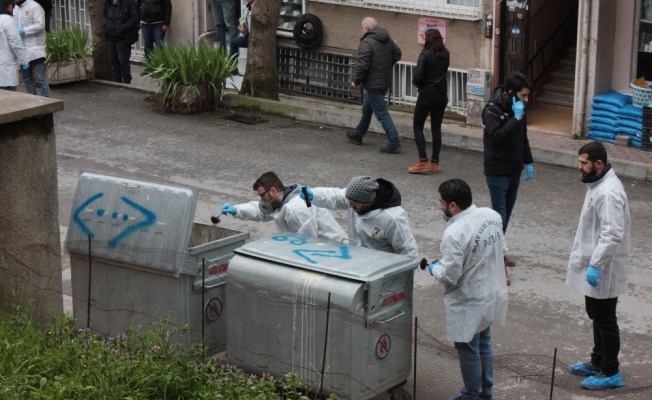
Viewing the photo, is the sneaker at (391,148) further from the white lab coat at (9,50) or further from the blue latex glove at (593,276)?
the blue latex glove at (593,276)

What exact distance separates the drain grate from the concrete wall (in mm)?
7383

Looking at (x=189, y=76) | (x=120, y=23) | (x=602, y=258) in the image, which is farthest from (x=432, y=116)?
(x=120, y=23)

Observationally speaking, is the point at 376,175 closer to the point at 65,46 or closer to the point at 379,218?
the point at 379,218

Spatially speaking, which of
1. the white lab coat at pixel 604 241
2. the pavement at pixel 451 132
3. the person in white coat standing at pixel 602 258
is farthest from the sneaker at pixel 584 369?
the pavement at pixel 451 132

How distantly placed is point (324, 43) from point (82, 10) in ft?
19.1

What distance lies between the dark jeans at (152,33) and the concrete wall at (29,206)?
1058 centimetres

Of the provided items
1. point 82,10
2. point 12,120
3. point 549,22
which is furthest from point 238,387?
point 82,10

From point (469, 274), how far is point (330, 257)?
2.81 ft

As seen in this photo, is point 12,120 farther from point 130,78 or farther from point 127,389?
point 130,78

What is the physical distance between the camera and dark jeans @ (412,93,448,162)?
12.7 m

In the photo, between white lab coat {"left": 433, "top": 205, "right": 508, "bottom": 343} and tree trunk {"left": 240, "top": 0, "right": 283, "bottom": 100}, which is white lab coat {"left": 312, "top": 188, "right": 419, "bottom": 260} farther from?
tree trunk {"left": 240, "top": 0, "right": 283, "bottom": 100}

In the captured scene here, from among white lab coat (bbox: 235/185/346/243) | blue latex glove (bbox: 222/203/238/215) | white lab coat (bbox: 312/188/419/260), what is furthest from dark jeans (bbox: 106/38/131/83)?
white lab coat (bbox: 312/188/419/260)

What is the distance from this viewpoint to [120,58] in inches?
703

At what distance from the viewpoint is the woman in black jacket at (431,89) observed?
12.5 m
